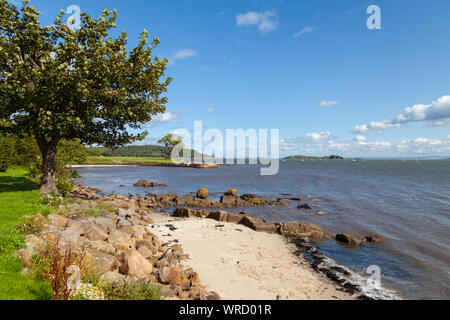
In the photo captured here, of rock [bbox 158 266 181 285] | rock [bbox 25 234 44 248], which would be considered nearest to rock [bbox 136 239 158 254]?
rock [bbox 158 266 181 285]

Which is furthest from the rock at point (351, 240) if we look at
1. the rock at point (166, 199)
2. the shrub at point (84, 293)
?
the rock at point (166, 199)

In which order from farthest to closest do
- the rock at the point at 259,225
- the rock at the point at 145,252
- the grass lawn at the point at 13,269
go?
the rock at the point at 259,225, the rock at the point at 145,252, the grass lawn at the point at 13,269

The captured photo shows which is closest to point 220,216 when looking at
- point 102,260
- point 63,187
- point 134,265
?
point 63,187

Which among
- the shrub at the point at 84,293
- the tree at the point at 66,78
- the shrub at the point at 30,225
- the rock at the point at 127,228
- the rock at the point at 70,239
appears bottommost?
the rock at the point at 127,228

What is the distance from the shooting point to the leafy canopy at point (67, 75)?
54.2 ft

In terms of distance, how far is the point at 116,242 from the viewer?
12.9 metres

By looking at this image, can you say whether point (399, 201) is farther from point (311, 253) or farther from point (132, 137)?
point (132, 137)

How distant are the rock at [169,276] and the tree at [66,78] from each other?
1256 centimetres

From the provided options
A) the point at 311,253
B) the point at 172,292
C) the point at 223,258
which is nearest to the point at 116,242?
the point at 172,292

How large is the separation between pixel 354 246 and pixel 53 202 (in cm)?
2221

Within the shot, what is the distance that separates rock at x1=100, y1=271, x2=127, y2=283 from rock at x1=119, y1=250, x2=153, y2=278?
0.60 metres

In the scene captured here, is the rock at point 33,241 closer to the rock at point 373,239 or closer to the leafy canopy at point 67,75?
the leafy canopy at point 67,75

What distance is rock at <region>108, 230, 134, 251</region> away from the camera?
1252cm

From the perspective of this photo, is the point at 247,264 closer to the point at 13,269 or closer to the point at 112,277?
the point at 112,277
